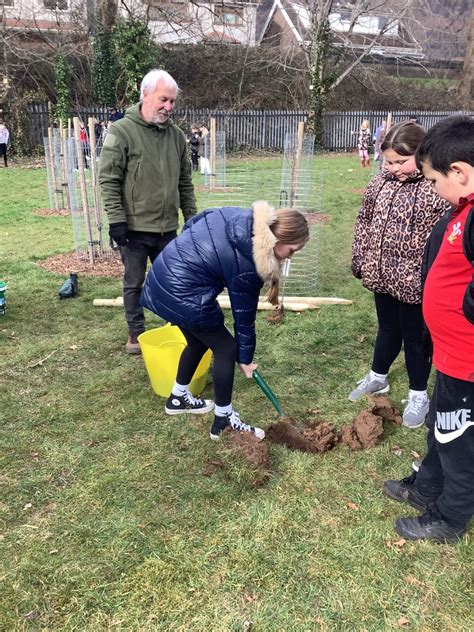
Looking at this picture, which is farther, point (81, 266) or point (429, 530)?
point (81, 266)

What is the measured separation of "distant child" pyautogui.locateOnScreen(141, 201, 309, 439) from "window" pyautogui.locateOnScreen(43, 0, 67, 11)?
82.7 feet

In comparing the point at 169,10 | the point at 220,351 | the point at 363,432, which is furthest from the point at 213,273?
the point at 169,10

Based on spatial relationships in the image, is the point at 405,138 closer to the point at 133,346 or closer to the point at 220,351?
the point at 220,351

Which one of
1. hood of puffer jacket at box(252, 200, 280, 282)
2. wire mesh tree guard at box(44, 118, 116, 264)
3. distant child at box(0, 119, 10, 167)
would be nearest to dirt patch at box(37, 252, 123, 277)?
wire mesh tree guard at box(44, 118, 116, 264)

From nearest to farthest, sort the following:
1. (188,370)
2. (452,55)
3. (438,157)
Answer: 1. (438,157)
2. (188,370)
3. (452,55)

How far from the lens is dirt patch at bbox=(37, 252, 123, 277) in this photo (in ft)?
22.6

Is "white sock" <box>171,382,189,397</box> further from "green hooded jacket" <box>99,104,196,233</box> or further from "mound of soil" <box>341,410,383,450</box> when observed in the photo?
"green hooded jacket" <box>99,104,196,233</box>

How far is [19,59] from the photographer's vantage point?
71.3 ft

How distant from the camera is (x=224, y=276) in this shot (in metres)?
2.84

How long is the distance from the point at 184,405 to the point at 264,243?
4.74 ft

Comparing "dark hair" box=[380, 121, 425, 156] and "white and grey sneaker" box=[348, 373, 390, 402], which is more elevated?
"dark hair" box=[380, 121, 425, 156]

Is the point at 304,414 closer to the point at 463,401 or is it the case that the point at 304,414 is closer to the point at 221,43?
the point at 463,401

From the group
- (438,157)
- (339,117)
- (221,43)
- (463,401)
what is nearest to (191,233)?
(438,157)

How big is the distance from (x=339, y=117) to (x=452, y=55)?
2212 cm
